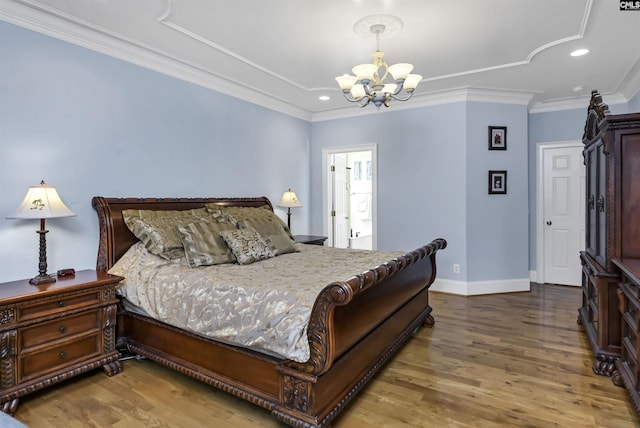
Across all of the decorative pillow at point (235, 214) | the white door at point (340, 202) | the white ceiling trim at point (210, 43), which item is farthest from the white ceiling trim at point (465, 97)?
the decorative pillow at point (235, 214)

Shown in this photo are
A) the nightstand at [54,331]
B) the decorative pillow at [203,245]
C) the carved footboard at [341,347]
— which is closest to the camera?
the carved footboard at [341,347]

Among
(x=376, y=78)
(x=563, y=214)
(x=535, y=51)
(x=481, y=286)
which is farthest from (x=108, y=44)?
(x=563, y=214)

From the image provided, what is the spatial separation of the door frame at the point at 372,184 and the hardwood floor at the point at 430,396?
2.26 m

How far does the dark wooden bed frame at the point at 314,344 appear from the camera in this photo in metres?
1.80

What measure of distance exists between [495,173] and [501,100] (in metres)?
0.93

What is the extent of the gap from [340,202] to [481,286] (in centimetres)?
251

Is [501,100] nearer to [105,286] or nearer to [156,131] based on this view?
[156,131]

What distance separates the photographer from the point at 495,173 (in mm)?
4668

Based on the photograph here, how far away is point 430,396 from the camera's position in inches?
89.5

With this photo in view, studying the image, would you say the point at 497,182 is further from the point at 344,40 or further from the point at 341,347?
the point at 341,347

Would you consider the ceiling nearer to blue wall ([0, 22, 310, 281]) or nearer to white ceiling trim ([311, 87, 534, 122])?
white ceiling trim ([311, 87, 534, 122])

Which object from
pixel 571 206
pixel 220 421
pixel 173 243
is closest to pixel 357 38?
pixel 173 243

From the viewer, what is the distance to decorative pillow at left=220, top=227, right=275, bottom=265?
2973 millimetres

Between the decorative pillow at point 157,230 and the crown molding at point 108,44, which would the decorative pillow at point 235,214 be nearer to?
the decorative pillow at point 157,230
